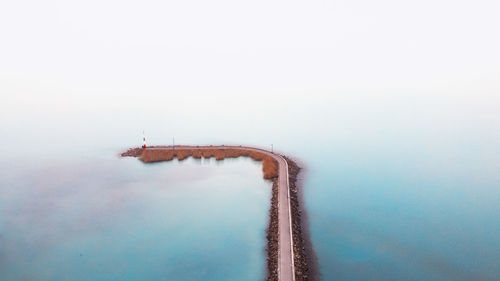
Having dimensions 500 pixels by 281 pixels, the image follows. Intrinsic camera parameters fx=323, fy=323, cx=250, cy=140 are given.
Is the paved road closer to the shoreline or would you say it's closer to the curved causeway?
the curved causeway

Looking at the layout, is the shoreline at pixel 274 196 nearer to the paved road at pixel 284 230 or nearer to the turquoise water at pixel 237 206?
the paved road at pixel 284 230

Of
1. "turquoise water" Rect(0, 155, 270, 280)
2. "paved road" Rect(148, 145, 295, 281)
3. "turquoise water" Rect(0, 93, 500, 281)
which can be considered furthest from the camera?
"turquoise water" Rect(0, 93, 500, 281)

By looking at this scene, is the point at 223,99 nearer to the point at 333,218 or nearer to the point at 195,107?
the point at 195,107

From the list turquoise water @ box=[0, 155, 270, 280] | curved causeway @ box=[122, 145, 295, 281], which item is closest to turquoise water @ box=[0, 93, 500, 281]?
turquoise water @ box=[0, 155, 270, 280]

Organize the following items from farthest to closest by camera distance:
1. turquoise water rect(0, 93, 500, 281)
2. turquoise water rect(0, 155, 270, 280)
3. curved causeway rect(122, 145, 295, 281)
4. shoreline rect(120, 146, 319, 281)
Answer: turquoise water rect(0, 93, 500, 281) < turquoise water rect(0, 155, 270, 280) < shoreline rect(120, 146, 319, 281) < curved causeway rect(122, 145, 295, 281)

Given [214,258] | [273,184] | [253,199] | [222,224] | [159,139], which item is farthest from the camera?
[159,139]

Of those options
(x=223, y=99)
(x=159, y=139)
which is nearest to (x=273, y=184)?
(x=159, y=139)
